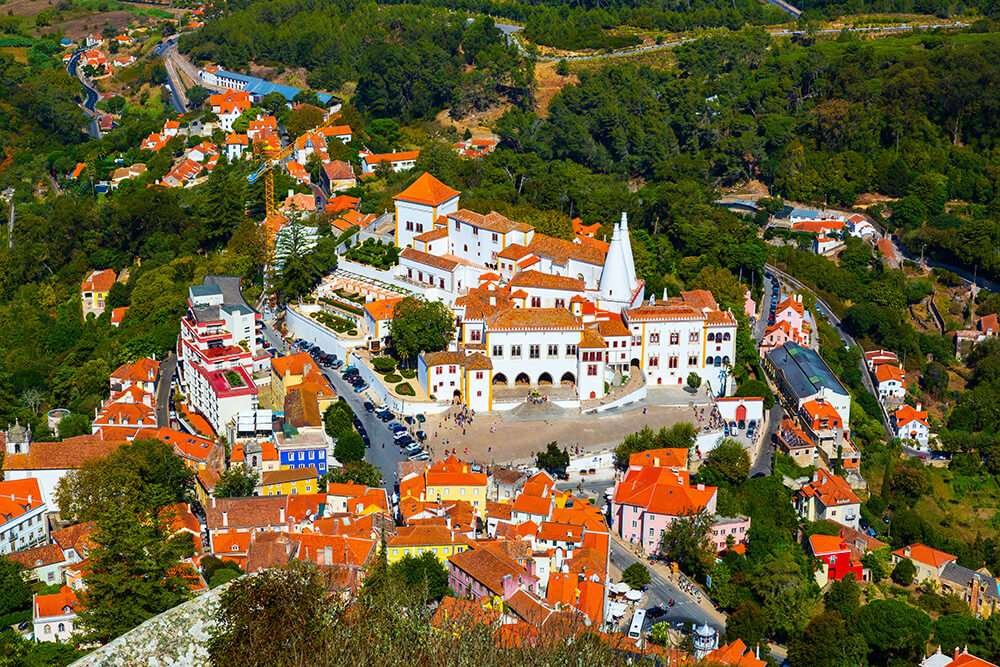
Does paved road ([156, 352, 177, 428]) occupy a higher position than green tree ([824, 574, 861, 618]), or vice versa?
paved road ([156, 352, 177, 428])

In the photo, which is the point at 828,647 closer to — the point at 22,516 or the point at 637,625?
the point at 637,625

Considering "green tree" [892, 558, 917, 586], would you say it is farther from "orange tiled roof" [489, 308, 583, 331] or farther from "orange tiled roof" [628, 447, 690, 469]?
"orange tiled roof" [489, 308, 583, 331]

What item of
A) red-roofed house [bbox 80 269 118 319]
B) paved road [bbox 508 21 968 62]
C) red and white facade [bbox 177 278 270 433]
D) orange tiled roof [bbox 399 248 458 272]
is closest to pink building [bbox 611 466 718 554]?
red and white facade [bbox 177 278 270 433]

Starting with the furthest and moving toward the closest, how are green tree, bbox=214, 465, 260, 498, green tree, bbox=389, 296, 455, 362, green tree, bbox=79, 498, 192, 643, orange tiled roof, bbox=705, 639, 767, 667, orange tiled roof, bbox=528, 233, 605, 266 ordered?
1. orange tiled roof, bbox=528, 233, 605, 266
2. green tree, bbox=389, 296, 455, 362
3. green tree, bbox=214, 465, 260, 498
4. orange tiled roof, bbox=705, 639, 767, 667
5. green tree, bbox=79, 498, 192, 643

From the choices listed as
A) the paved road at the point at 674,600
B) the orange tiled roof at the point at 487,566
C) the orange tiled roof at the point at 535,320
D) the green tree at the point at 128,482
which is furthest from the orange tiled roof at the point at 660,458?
the green tree at the point at 128,482

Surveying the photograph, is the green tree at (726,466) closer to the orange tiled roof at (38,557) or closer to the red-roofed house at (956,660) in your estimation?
the red-roofed house at (956,660)

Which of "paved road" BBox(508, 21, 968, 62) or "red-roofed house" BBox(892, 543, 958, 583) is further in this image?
"paved road" BBox(508, 21, 968, 62)

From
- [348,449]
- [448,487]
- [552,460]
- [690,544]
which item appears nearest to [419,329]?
[348,449]
